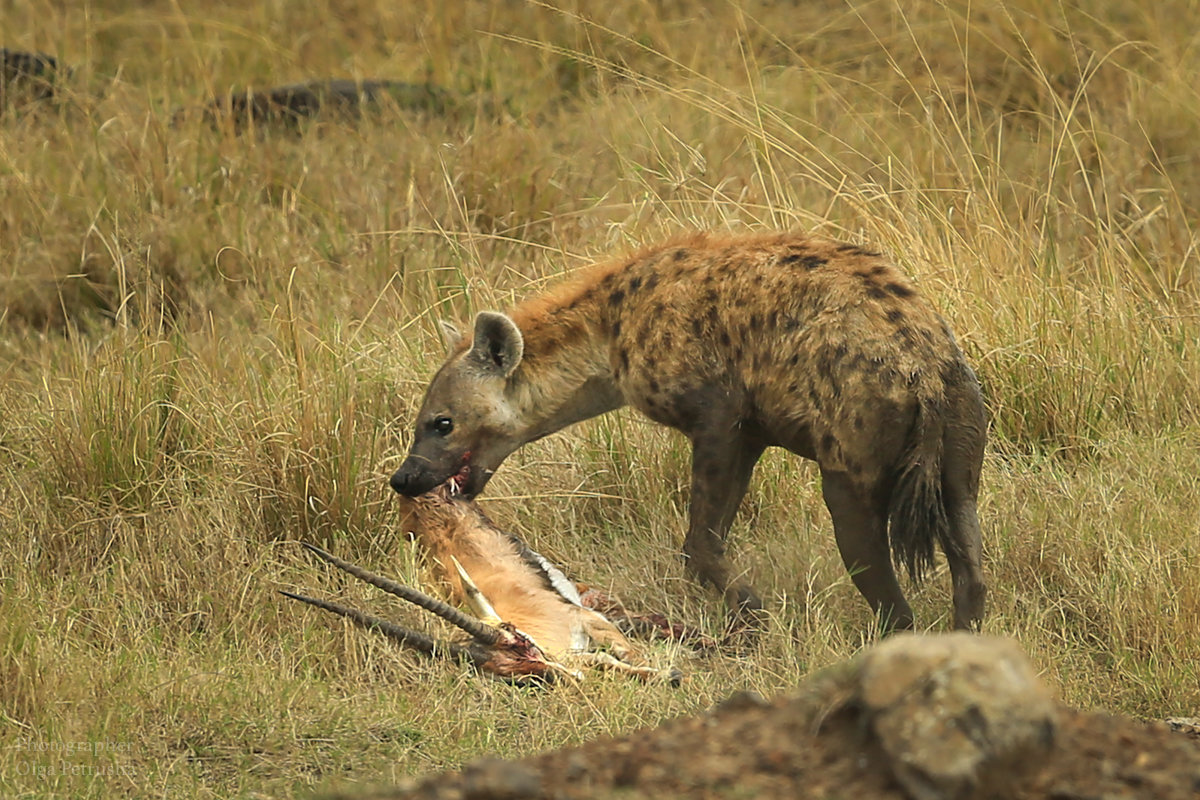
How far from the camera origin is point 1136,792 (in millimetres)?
2451

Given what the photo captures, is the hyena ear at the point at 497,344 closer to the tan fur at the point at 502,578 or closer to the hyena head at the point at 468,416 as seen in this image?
the hyena head at the point at 468,416

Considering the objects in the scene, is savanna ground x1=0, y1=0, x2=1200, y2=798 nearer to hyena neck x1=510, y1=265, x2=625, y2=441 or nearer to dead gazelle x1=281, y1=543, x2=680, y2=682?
dead gazelle x1=281, y1=543, x2=680, y2=682

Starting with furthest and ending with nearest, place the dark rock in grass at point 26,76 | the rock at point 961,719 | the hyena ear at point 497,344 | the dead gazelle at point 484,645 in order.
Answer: the dark rock in grass at point 26,76
the hyena ear at point 497,344
the dead gazelle at point 484,645
the rock at point 961,719

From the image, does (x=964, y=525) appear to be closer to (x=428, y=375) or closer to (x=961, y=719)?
(x=961, y=719)

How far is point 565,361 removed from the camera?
4.91 meters

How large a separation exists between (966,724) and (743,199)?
4323 millimetres

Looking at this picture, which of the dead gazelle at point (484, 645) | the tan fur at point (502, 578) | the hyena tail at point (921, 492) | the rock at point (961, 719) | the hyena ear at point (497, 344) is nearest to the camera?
the rock at point (961, 719)

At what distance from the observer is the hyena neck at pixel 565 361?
4879 mm

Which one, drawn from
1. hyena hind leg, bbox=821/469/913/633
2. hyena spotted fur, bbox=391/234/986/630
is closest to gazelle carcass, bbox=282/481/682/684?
hyena spotted fur, bbox=391/234/986/630

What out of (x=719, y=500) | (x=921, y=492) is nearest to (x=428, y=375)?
(x=719, y=500)

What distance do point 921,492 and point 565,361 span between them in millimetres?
1257

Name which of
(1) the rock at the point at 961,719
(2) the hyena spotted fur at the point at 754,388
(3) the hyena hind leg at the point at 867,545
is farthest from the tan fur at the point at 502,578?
(1) the rock at the point at 961,719

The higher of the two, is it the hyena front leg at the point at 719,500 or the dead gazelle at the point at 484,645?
the hyena front leg at the point at 719,500

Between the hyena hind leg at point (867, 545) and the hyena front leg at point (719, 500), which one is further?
the hyena front leg at point (719, 500)
